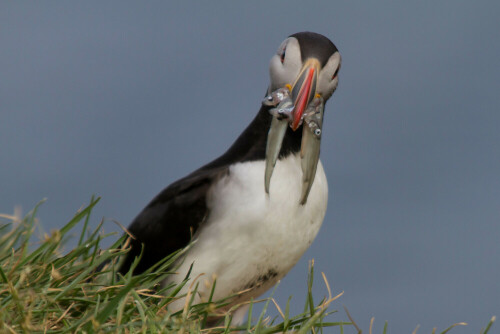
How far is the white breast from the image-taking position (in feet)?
16.3

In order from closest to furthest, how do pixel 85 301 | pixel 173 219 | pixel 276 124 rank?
1. pixel 85 301
2. pixel 276 124
3. pixel 173 219

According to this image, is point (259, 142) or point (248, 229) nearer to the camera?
point (248, 229)

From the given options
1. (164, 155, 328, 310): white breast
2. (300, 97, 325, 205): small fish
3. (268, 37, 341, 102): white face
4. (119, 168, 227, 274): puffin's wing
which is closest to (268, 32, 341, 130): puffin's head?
(268, 37, 341, 102): white face

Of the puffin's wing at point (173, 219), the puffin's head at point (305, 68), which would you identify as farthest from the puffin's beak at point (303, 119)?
the puffin's wing at point (173, 219)

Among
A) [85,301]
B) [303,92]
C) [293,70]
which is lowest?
[85,301]

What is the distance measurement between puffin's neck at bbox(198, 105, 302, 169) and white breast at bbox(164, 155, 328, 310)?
64 mm

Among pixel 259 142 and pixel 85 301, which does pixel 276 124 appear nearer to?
pixel 259 142

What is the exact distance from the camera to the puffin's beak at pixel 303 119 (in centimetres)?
491

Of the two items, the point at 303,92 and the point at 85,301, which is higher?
the point at 303,92

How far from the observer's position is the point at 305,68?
498cm

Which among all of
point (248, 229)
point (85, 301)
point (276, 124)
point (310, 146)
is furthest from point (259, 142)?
point (85, 301)

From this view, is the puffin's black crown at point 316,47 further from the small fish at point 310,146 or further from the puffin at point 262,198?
the small fish at point 310,146

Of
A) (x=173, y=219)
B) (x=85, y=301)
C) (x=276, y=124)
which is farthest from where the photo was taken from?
(x=173, y=219)

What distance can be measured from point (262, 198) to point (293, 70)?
2.93ft
